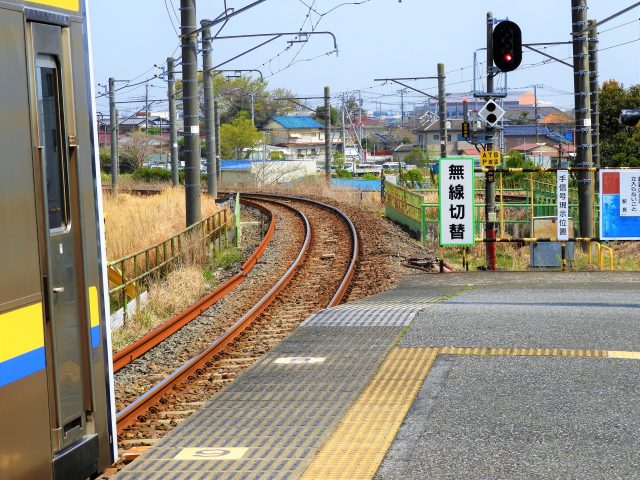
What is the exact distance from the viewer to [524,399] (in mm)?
7930

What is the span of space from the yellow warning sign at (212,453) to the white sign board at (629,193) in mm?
12730

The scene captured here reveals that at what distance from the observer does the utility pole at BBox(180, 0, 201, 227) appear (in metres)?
20.0

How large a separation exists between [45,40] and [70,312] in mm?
1340

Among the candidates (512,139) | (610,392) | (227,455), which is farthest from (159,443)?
(512,139)

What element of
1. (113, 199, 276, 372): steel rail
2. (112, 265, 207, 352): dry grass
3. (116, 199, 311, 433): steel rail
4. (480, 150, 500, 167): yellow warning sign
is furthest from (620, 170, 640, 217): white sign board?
(112, 265, 207, 352): dry grass

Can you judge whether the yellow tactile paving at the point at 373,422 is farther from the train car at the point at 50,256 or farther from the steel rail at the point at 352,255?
the steel rail at the point at 352,255

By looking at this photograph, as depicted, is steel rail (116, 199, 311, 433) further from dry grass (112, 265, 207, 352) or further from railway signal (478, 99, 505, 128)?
railway signal (478, 99, 505, 128)

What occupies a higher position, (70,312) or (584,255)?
(70,312)

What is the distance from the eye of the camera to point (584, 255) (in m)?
21.2

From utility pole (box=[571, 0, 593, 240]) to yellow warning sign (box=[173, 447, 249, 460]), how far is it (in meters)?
15.7

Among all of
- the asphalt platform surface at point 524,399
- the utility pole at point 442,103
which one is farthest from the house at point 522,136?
the asphalt platform surface at point 524,399

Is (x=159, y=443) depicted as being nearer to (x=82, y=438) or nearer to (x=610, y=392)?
(x=82, y=438)

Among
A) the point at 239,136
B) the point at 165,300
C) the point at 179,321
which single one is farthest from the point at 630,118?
the point at 239,136

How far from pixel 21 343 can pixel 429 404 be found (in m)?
4.11
